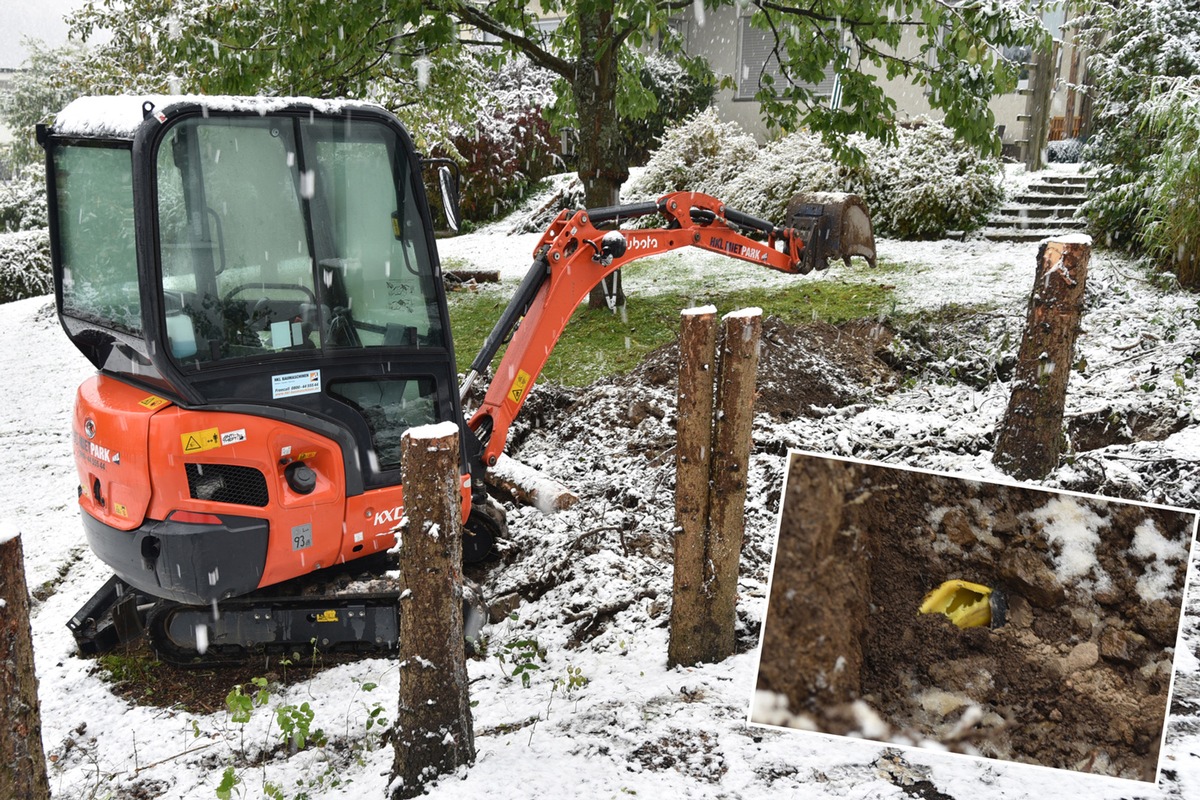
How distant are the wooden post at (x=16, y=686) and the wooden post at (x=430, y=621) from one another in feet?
3.58

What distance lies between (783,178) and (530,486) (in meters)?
7.59

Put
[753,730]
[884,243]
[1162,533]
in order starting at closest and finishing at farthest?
[1162,533], [753,730], [884,243]

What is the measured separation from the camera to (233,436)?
3.89m

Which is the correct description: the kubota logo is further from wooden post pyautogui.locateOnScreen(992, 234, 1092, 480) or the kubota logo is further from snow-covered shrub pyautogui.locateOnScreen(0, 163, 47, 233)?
snow-covered shrub pyautogui.locateOnScreen(0, 163, 47, 233)

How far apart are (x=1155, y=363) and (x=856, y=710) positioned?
5.23 metres

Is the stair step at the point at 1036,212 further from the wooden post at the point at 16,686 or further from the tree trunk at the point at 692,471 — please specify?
the wooden post at the point at 16,686

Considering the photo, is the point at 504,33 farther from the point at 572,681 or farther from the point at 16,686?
the point at 16,686

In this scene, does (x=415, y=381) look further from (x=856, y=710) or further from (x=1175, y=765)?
(x=1175, y=765)

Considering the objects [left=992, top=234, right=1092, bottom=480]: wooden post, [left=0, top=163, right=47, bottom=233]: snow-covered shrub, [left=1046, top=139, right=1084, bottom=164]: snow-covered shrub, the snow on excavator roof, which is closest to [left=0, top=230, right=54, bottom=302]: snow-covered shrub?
[left=0, top=163, right=47, bottom=233]: snow-covered shrub

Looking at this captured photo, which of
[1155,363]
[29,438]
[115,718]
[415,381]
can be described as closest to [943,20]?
[1155,363]

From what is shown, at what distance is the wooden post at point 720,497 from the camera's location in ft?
11.6

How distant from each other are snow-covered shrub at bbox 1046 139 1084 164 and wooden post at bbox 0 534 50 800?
1482cm

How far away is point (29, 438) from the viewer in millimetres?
8258

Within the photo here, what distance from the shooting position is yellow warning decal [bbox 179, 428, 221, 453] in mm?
3797
